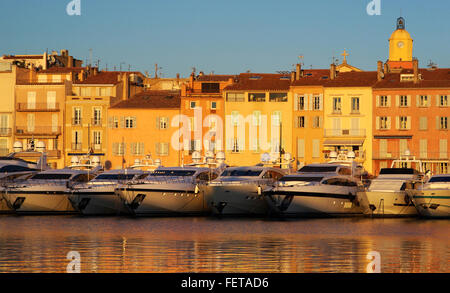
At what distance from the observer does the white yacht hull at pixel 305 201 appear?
57531mm

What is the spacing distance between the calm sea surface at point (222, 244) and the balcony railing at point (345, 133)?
42123 mm

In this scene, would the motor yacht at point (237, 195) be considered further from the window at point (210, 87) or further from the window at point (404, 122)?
the window at point (210, 87)

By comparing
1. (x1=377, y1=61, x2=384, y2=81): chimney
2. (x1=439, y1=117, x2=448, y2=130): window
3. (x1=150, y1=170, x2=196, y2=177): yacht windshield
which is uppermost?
(x1=377, y1=61, x2=384, y2=81): chimney

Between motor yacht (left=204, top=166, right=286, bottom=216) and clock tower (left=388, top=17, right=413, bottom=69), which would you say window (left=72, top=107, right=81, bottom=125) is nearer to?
clock tower (left=388, top=17, right=413, bottom=69)

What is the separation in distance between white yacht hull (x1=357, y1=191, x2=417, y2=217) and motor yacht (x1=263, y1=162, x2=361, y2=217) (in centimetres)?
109

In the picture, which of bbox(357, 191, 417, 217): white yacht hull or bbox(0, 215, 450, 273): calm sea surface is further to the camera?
bbox(357, 191, 417, 217): white yacht hull

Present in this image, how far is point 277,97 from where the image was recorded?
335 ft

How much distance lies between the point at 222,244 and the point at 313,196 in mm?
18151

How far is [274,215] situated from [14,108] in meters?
52.8

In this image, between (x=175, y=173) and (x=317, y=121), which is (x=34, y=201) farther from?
(x=317, y=121)

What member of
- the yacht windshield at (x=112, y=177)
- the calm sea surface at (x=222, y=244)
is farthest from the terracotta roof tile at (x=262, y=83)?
the calm sea surface at (x=222, y=244)

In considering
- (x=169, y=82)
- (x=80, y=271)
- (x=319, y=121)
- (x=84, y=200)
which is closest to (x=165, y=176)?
(x=84, y=200)

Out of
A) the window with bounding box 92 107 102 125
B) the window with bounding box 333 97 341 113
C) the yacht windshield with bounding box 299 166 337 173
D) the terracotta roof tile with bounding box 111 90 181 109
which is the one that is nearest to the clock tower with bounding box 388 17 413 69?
the window with bounding box 333 97 341 113

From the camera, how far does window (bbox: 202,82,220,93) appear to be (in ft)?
343
